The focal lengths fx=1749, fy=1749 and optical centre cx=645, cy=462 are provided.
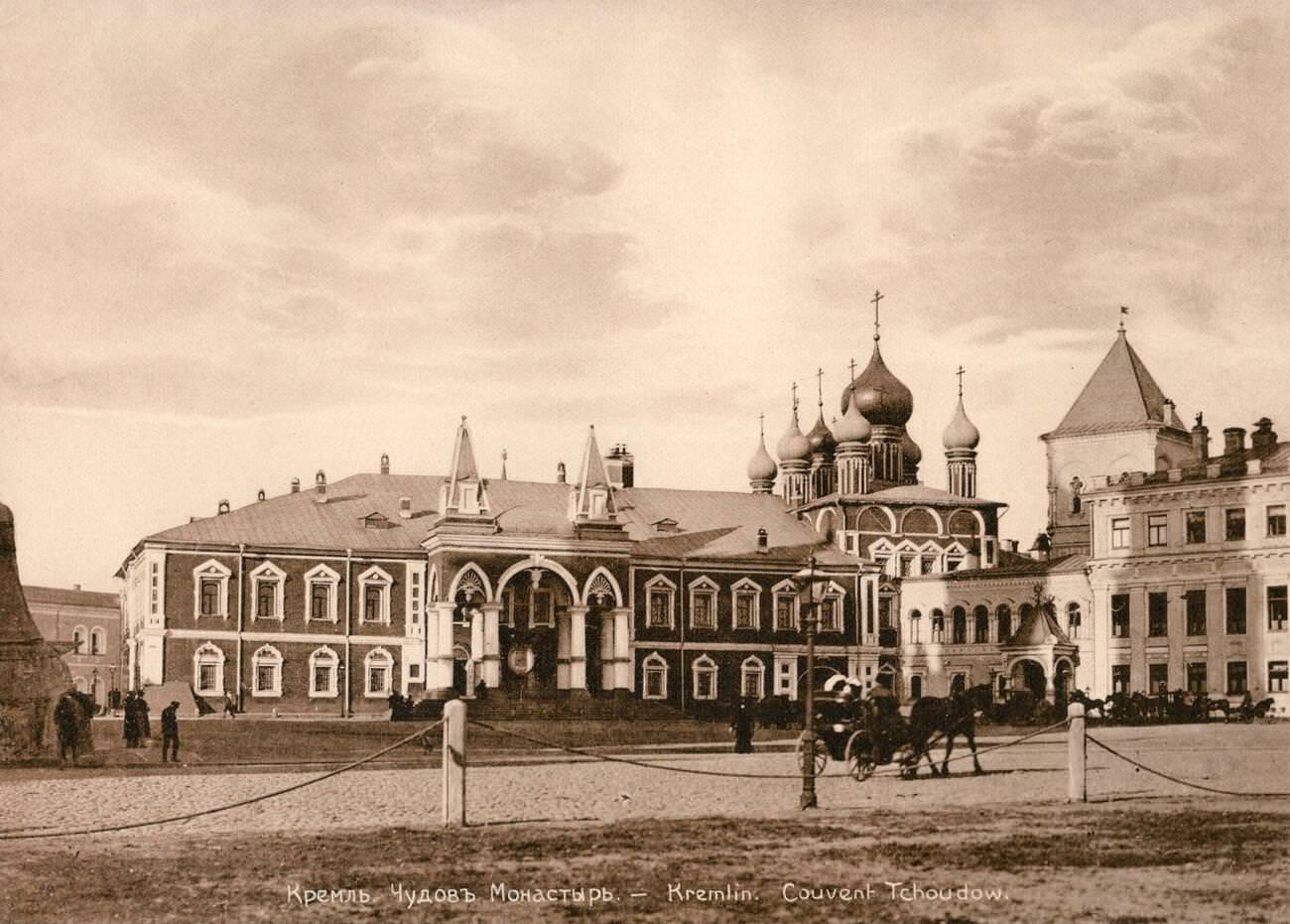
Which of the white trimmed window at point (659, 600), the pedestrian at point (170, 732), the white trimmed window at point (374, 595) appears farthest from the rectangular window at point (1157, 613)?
the pedestrian at point (170, 732)

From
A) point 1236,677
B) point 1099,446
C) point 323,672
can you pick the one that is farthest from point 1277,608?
point 323,672

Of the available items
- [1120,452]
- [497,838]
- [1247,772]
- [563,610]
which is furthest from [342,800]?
[1120,452]

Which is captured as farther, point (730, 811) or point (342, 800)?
point (342, 800)

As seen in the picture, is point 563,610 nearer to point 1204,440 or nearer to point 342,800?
point 1204,440

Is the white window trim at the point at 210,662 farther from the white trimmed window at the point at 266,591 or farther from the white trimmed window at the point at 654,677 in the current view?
the white trimmed window at the point at 654,677

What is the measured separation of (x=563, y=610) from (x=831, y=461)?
19621mm

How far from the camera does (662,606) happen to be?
167ft

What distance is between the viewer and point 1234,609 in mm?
41062

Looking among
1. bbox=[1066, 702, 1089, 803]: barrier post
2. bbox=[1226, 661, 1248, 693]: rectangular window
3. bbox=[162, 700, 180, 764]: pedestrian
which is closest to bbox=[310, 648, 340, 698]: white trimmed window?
bbox=[1226, 661, 1248, 693]: rectangular window

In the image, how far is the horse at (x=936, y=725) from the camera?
720 inches

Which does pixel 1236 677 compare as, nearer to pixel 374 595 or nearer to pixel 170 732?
pixel 374 595

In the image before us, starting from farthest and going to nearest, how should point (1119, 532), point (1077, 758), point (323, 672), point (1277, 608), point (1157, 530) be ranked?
point (323, 672) → point (1119, 532) → point (1157, 530) → point (1277, 608) → point (1077, 758)

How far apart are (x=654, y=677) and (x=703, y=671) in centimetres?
151

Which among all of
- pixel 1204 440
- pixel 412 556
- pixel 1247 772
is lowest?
pixel 1247 772
